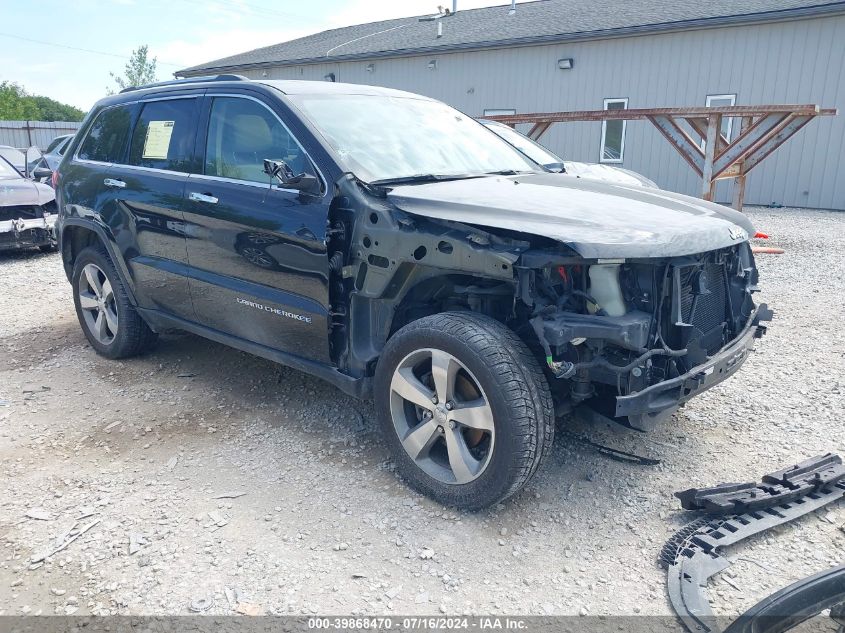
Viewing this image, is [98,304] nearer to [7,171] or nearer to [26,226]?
[26,226]

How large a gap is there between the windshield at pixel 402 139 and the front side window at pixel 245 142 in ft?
0.63

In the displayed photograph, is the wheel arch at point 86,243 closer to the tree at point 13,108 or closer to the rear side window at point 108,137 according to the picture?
the rear side window at point 108,137

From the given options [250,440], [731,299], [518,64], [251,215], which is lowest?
[250,440]

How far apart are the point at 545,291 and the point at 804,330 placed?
381 centimetres

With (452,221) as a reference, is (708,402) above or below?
below

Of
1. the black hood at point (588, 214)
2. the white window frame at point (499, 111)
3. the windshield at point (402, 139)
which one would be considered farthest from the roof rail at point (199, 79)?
the white window frame at point (499, 111)

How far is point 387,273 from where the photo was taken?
3.10m

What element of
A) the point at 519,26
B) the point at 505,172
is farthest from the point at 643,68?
the point at 505,172

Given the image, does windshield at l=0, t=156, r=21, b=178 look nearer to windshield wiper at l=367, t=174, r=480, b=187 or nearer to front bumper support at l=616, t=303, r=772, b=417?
windshield wiper at l=367, t=174, r=480, b=187

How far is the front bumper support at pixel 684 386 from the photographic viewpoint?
2.72m

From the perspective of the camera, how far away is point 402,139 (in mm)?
3713

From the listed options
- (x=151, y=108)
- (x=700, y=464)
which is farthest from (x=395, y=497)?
(x=151, y=108)

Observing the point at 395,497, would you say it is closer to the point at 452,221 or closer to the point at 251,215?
the point at 452,221

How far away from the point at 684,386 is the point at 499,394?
32.0 inches
